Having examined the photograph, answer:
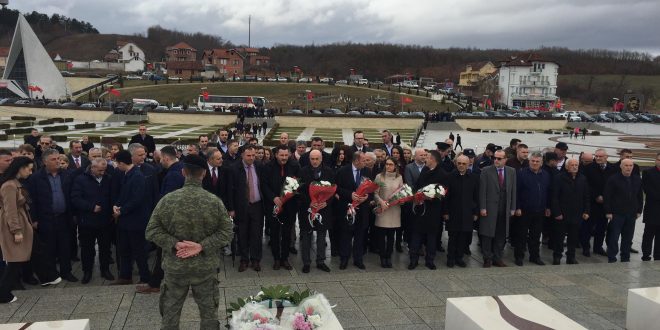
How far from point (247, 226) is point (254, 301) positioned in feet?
10.9

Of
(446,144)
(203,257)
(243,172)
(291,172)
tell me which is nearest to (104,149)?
(243,172)

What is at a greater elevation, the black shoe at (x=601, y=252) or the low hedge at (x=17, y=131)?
the low hedge at (x=17, y=131)

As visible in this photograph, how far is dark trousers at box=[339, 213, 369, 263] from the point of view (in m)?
7.15

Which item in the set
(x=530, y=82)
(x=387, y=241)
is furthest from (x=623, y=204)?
(x=530, y=82)

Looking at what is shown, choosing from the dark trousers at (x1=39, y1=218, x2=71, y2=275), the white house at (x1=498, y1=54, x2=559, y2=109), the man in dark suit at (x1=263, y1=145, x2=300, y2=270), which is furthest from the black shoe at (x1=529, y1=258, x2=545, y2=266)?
the white house at (x1=498, y1=54, x2=559, y2=109)

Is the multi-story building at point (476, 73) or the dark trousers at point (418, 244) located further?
the multi-story building at point (476, 73)

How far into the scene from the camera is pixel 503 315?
420cm

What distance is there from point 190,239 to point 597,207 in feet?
24.5

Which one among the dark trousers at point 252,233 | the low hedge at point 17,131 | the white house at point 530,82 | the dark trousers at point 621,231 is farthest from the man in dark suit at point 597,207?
the white house at point 530,82

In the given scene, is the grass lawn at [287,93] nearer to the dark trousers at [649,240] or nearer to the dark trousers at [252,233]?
the dark trousers at [649,240]

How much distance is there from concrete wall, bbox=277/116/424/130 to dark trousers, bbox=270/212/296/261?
124 feet

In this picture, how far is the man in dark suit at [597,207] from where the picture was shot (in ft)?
27.6

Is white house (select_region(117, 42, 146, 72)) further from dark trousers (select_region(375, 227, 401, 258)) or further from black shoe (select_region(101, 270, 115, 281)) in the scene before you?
dark trousers (select_region(375, 227, 401, 258))

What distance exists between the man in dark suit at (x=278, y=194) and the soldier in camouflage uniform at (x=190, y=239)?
297cm
